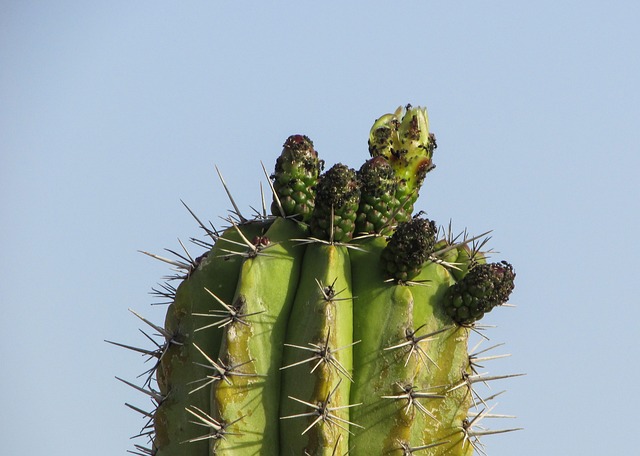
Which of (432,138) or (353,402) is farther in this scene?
(432,138)

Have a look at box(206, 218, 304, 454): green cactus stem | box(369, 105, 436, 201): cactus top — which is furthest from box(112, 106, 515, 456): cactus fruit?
box(369, 105, 436, 201): cactus top

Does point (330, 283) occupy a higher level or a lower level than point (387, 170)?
lower

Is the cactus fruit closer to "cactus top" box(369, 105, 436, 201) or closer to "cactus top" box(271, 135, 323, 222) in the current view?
"cactus top" box(271, 135, 323, 222)

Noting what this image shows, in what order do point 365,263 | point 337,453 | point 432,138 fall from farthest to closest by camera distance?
point 432,138, point 365,263, point 337,453

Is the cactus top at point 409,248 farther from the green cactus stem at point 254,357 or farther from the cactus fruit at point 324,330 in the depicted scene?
the green cactus stem at point 254,357

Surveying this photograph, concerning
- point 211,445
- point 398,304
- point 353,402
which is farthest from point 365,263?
point 211,445

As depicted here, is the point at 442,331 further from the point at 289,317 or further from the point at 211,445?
the point at 211,445

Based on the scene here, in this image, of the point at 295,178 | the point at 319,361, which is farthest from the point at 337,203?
the point at 319,361

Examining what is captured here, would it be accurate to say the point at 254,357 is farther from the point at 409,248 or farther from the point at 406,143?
the point at 406,143
